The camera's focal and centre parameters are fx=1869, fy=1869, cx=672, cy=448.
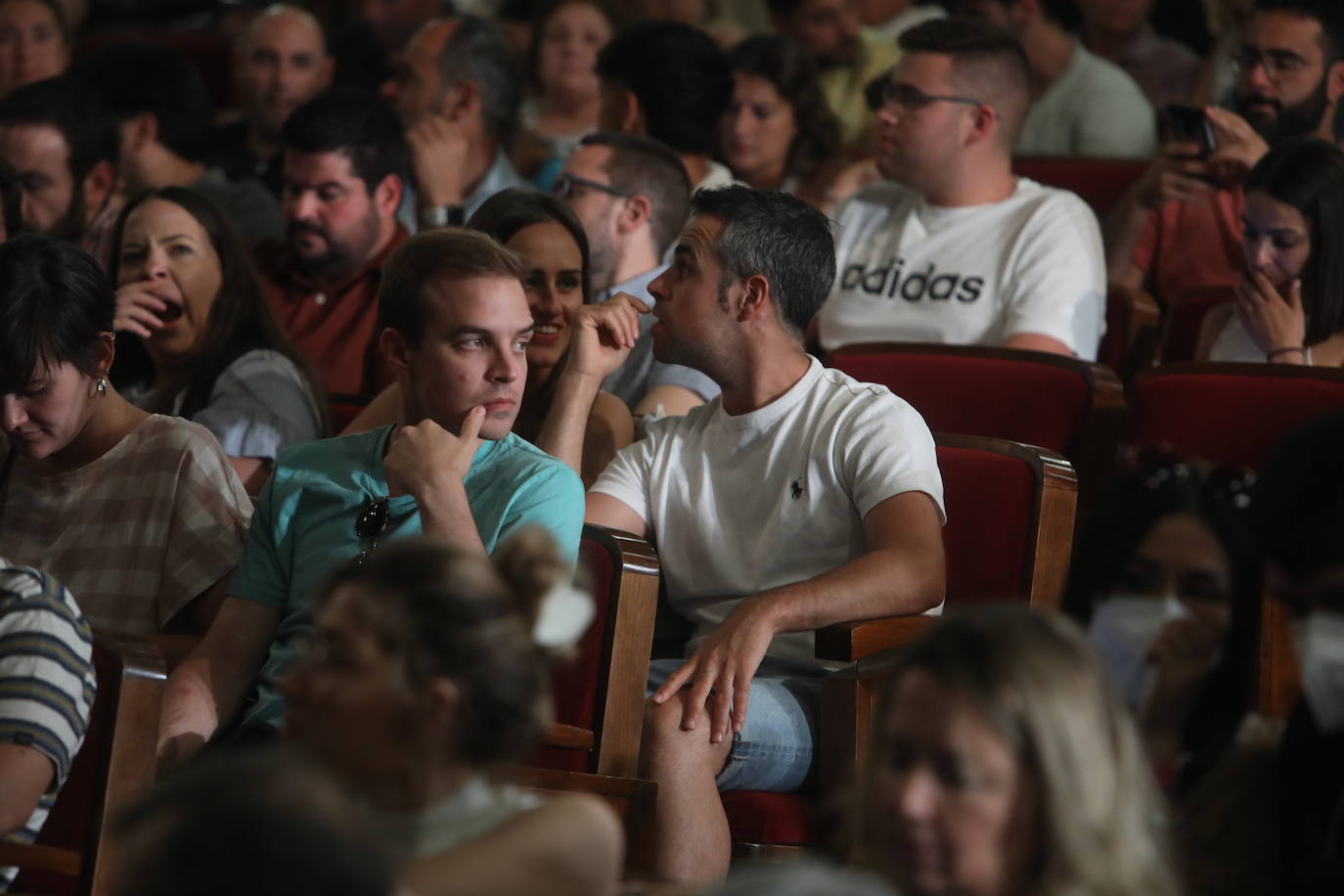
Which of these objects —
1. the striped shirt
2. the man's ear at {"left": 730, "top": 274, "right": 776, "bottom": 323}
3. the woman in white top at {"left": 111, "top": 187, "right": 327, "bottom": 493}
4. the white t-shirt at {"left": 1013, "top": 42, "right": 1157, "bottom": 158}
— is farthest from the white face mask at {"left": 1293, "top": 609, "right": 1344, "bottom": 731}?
the white t-shirt at {"left": 1013, "top": 42, "right": 1157, "bottom": 158}

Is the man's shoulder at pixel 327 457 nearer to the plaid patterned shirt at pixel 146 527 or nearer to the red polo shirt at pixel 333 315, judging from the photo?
the plaid patterned shirt at pixel 146 527

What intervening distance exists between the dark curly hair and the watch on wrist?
32.6 inches

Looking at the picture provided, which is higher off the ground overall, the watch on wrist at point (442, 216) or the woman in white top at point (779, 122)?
the woman in white top at point (779, 122)

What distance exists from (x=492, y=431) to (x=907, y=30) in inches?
76.0

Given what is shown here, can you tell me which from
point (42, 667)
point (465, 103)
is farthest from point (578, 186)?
point (42, 667)

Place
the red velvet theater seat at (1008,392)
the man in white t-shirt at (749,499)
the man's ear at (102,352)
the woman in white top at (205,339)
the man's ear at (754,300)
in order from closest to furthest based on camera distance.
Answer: the man in white t-shirt at (749,499)
the man's ear at (102,352)
the man's ear at (754,300)
the red velvet theater seat at (1008,392)
the woman in white top at (205,339)

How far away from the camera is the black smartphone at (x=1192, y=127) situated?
144 inches

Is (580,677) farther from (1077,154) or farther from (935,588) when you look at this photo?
(1077,154)

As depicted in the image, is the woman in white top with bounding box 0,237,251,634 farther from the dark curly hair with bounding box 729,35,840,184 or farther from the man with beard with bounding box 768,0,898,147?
the man with beard with bounding box 768,0,898,147

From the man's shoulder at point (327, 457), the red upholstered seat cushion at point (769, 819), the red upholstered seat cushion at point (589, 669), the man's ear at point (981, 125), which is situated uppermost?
the man's ear at point (981, 125)

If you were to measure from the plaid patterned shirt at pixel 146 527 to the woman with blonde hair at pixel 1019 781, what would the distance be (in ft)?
4.43

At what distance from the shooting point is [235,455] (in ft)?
9.61

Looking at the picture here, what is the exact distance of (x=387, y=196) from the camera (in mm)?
3857

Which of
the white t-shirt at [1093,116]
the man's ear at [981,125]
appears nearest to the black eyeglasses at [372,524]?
the man's ear at [981,125]
